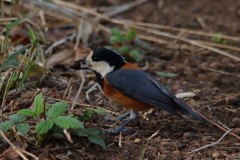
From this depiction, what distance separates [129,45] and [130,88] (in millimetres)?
1852

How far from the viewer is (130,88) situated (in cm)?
421

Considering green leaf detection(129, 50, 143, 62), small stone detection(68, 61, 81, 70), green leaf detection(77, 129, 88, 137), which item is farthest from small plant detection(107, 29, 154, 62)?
green leaf detection(77, 129, 88, 137)

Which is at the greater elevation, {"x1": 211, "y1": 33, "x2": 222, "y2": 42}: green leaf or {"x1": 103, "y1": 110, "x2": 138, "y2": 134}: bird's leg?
{"x1": 211, "y1": 33, "x2": 222, "y2": 42}: green leaf

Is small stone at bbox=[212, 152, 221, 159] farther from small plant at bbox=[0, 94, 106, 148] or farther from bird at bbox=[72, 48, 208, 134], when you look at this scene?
small plant at bbox=[0, 94, 106, 148]

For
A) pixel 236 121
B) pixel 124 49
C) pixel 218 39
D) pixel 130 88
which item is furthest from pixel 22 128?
pixel 218 39

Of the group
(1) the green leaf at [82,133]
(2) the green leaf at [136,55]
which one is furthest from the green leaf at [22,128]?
(2) the green leaf at [136,55]

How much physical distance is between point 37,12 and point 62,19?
1.84 ft

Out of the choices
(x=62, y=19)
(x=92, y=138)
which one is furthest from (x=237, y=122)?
(x=62, y=19)

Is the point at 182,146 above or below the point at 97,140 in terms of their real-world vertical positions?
below

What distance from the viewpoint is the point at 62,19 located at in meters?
6.73

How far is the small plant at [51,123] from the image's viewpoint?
10.2 ft

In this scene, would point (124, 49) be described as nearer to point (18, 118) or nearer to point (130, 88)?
point (130, 88)

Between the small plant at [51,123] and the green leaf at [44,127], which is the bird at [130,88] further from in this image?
the green leaf at [44,127]

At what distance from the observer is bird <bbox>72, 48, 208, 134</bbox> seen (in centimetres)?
407
